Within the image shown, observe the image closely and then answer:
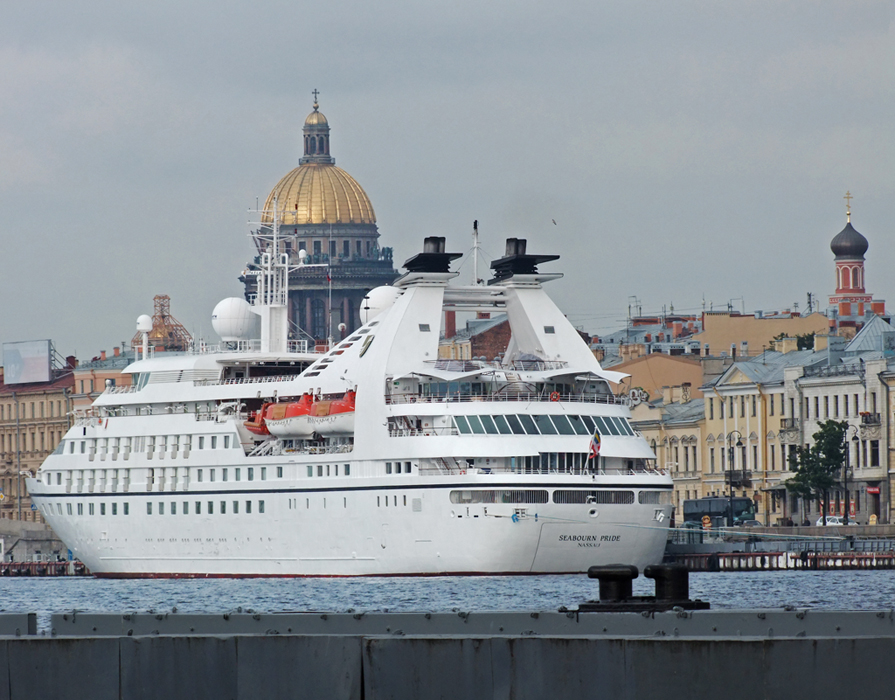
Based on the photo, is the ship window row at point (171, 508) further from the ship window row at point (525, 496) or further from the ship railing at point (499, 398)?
the ship window row at point (525, 496)

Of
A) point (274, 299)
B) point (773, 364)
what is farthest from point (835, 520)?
point (274, 299)

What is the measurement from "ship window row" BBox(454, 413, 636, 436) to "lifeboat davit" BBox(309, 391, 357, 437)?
17.2 ft

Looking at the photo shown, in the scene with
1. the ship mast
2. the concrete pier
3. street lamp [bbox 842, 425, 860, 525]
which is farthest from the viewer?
street lamp [bbox 842, 425, 860, 525]

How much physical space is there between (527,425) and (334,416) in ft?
25.1

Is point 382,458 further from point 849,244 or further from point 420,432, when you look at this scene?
point 849,244

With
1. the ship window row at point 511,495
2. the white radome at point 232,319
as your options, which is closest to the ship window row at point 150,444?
the white radome at point 232,319

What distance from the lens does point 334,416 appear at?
74625 millimetres

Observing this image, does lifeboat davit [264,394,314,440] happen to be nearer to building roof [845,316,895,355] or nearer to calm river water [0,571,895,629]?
calm river water [0,571,895,629]

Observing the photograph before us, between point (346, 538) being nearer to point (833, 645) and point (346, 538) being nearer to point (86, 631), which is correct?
point (86, 631)

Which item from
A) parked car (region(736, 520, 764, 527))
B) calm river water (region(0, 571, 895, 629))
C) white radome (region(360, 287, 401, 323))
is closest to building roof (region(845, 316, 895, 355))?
parked car (region(736, 520, 764, 527))

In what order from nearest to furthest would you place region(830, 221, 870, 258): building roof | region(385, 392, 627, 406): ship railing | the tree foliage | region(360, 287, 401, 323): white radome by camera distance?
1. region(385, 392, 627, 406): ship railing
2. region(360, 287, 401, 323): white radome
3. the tree foliage
4. region(830, 221, 870, 258): building roof

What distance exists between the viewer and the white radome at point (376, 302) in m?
85.9

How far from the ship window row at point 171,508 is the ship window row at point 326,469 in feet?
9.05

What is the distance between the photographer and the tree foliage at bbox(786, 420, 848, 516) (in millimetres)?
99500
